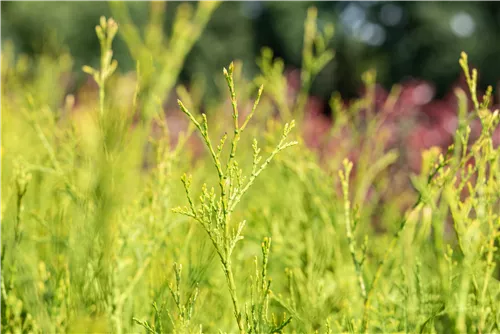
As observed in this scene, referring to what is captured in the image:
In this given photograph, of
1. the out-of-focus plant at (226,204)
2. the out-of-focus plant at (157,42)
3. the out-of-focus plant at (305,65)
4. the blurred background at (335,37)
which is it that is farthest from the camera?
the blurred background at (335,37)

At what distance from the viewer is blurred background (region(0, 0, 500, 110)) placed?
18953 millimetres

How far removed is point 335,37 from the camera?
20.0 m

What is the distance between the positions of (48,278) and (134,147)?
55 centimetres

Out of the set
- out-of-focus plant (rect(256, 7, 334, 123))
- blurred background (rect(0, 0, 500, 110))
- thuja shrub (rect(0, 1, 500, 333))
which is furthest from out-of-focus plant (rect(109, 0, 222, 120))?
blurred background (rect(0, 0, 500, 110))

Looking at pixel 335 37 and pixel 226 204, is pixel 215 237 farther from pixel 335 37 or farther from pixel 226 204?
pixel 335 37

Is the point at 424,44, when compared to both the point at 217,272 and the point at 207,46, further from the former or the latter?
the point at 217,272

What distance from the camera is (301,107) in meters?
1.74

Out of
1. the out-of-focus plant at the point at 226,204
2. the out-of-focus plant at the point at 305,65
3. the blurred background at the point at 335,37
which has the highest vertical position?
the blurred background at the point at 335,37

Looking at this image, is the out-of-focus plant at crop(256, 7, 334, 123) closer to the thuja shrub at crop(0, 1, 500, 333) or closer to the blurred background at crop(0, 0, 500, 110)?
the thuja shrub at crop(0, 1, 500, 333)

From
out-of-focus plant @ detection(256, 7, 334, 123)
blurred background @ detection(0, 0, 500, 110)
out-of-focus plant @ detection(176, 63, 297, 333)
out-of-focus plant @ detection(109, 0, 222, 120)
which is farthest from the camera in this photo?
blurred background @ detection(0, 0, 500, 110)

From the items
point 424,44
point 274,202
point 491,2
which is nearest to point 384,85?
point 424,44

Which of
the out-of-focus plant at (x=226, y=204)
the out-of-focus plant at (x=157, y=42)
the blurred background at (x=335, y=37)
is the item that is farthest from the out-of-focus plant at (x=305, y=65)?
the blurred background at (x=335, y=37)

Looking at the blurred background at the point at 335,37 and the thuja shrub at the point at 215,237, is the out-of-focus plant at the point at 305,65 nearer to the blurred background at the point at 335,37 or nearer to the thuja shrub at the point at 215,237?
the thuja shrub at the point at 215,237

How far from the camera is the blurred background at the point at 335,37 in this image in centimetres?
1895
